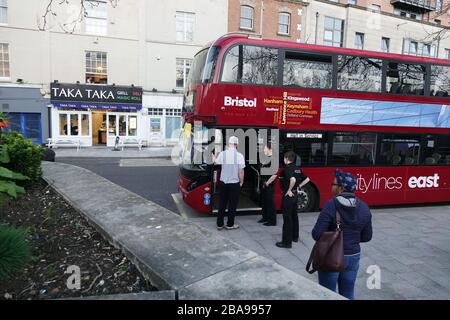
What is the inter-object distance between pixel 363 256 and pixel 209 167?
3.70 meters

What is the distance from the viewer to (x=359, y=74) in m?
8.53

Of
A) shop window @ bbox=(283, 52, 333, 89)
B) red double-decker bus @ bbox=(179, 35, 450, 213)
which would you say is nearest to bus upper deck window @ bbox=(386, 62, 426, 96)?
red double-decker bus @ bbox=(179, 35, 450, 213)

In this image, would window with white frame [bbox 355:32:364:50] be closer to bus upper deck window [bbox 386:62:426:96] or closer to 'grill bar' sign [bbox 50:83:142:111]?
'grill bar' sign [bbox 50:83:142:111]

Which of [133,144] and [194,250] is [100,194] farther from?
[133,144]

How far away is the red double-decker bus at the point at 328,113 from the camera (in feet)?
25.2

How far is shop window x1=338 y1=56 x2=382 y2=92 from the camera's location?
27.6ft

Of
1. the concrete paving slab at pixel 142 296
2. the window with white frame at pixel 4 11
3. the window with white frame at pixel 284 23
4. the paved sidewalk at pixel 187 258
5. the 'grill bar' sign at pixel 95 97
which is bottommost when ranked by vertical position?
the paved sidewalk at pixel 187 258

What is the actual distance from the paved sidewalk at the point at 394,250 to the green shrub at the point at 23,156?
3730 millimetres

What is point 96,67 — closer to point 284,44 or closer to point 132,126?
point 132,126

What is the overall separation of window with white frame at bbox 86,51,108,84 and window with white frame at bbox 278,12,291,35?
13.1m

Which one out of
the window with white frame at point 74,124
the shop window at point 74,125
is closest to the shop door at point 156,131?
the window with white frame at point 74,124

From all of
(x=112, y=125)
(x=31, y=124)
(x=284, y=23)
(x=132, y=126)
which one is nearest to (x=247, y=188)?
(x=132, y=126)

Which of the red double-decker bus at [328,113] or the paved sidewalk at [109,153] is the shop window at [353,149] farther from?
the paved sidewalk at [109,153]
